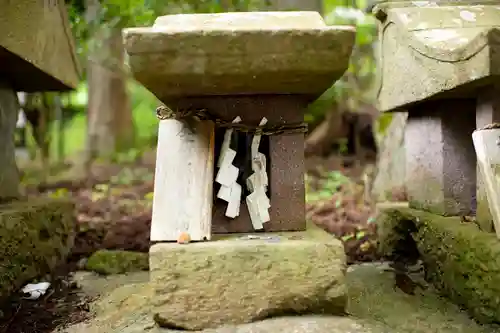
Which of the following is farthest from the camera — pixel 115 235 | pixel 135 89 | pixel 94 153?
pixel 135 89

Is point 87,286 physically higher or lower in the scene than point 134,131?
lower

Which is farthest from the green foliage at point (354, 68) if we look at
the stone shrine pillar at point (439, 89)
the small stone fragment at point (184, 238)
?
the small stone fragment at point (184, 238)

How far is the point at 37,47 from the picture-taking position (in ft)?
10.3

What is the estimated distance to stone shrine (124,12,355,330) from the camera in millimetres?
2160

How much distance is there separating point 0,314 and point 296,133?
5.72ft

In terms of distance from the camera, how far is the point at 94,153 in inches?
330

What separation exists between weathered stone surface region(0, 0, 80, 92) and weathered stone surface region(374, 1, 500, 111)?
206 centimetres

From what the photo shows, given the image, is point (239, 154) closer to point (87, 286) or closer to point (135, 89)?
point (87, 286)

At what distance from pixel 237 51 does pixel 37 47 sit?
1.55 metres

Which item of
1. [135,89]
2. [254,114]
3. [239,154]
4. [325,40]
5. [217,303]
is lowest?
[217,303]

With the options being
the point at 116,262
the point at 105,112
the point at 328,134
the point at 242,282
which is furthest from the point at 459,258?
the point at 105,112

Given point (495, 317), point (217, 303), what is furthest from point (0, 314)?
point (495, 317)

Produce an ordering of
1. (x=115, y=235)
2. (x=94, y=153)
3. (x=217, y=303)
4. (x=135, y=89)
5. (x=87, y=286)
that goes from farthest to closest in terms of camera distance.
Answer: (x=135, y=89) → (x=94, y=153) → (x=115, y=235) → (x=87, y=286) → (x=217, y=303)

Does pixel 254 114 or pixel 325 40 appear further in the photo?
pixel 254 114
